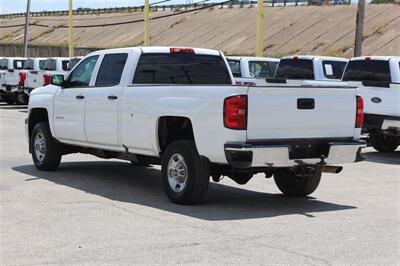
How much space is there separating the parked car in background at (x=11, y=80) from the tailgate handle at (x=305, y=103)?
21927mm

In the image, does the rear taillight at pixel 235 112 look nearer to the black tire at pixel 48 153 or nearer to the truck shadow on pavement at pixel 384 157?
the black tire at pixel 48 153

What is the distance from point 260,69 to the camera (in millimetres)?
21328

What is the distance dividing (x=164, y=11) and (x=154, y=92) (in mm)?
84769

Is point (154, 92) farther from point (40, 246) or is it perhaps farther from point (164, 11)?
point (164, 11)

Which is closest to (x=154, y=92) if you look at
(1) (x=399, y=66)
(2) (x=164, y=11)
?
(1) (x=399, y=66)

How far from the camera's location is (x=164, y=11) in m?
92.4

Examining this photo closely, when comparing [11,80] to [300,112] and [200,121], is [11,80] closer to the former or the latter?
[200,121]

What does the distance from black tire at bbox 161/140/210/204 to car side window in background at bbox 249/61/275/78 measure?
41.0 ft

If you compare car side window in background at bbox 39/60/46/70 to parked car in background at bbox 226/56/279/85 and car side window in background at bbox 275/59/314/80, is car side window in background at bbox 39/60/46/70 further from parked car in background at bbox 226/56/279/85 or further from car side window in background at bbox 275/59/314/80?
car side window in background at bbox 275/59/314/80

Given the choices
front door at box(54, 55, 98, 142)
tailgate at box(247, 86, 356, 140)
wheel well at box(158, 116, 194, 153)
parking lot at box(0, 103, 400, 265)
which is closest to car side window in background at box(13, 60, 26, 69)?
parking lot at box(0, 103, 400, 265)

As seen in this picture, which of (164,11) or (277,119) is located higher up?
(164,11)

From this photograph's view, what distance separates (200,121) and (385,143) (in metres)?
8.74

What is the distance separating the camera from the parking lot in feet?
21.1

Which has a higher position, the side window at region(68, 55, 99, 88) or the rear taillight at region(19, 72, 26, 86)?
the side window at region(68, 55, 99, 88)
